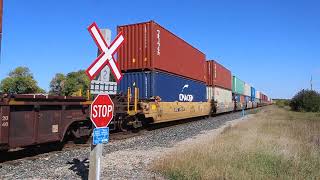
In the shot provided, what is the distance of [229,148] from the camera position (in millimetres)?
11844

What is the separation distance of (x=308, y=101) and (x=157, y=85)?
156 ft

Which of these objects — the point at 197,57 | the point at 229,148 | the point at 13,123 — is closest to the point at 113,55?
the point at 13,123

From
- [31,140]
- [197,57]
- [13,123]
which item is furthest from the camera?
[197,57]

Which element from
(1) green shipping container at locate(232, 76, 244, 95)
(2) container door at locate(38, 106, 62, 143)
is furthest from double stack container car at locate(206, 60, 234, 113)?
(2) container door at locate(38, 106, 62, 143)

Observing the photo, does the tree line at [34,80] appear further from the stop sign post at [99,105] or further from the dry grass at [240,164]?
the stop sign post at [99,105]

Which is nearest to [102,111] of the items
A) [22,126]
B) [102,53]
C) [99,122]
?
[99,122]

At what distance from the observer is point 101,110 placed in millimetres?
6336

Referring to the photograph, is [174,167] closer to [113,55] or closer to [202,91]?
[113,55]

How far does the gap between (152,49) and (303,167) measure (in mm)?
10965

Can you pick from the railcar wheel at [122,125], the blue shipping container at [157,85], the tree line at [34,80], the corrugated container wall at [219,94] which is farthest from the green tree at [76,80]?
the railcar wheel at [122,125]

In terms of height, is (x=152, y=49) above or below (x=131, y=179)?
above

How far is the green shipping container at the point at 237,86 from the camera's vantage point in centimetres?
4847

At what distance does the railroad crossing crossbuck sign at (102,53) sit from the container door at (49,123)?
204 inches

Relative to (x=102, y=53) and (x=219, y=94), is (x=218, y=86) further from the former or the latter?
(x=102, y=53)
